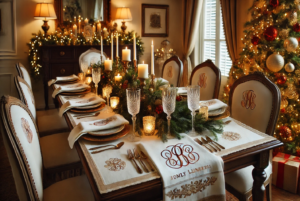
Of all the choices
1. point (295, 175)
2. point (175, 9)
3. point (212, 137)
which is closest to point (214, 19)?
point (175, 9)

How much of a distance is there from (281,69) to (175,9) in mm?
3263

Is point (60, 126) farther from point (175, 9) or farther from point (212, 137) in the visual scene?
point (175, 9)

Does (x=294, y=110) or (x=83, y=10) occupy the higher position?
(x=83, y=10)

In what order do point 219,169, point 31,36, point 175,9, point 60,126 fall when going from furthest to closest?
point 175,9 < point 31,36 < point 60,126 < point 219,169

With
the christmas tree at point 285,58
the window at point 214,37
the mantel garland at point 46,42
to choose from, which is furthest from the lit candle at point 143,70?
the mantel garland at point 46,42

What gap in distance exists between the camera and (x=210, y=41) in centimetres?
472

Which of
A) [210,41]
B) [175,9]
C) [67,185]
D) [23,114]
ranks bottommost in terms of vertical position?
[67,185]

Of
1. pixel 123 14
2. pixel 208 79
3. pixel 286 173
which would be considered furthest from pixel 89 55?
pixel 286 173

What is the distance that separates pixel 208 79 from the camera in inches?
100

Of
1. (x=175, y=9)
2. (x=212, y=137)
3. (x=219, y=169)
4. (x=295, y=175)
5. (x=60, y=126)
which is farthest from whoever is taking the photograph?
(x=175, y=9)

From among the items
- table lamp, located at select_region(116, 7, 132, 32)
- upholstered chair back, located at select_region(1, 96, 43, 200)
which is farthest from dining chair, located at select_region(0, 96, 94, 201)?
table lamp, located at select_region(116, 7, 132, 32)

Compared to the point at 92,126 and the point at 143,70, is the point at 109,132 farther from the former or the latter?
the point at 143,70

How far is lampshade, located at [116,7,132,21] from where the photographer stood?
4676 millimetres

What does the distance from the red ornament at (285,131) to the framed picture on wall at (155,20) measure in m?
3.35
